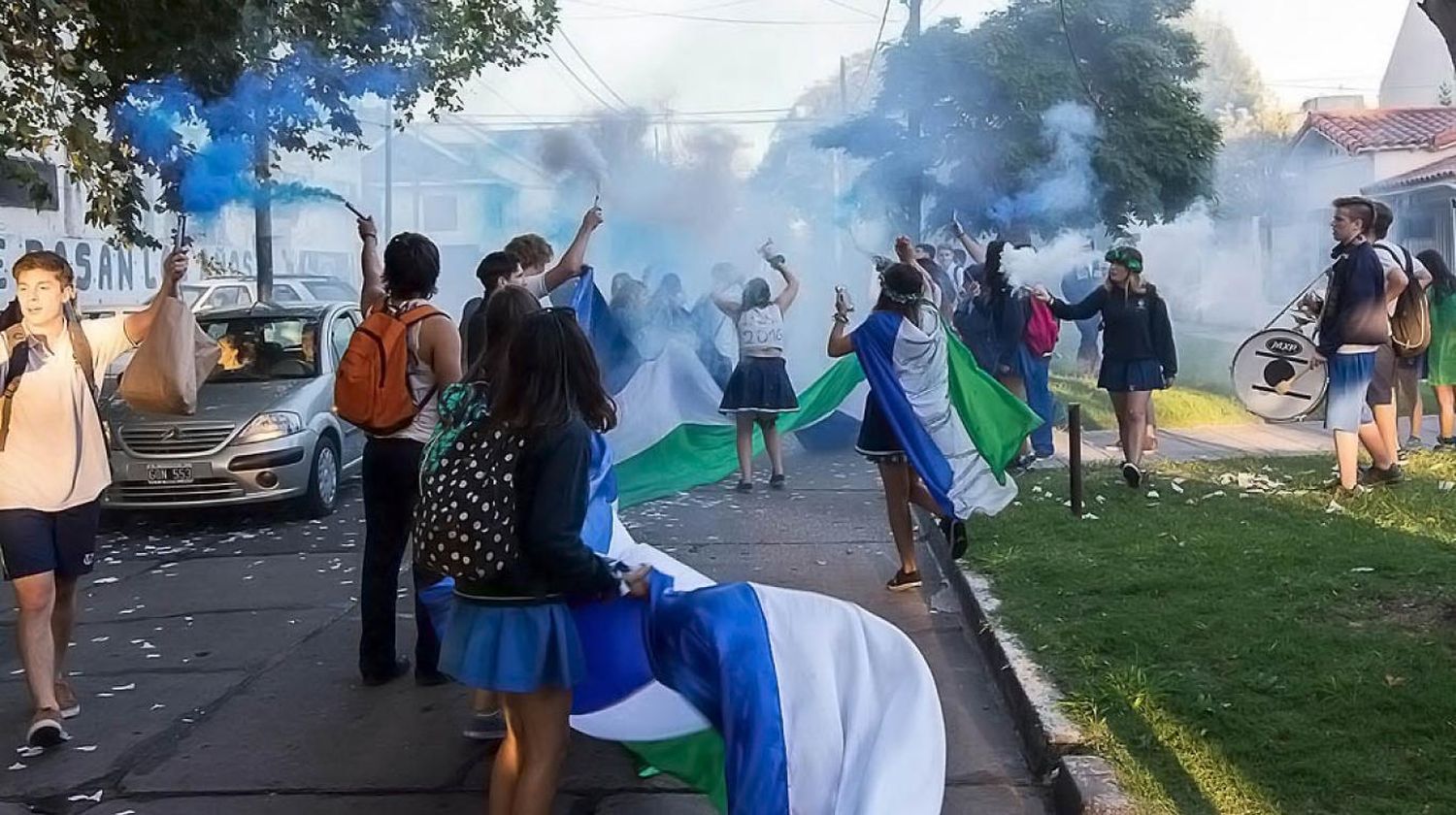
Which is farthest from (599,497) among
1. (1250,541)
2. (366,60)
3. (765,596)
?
(366,60)

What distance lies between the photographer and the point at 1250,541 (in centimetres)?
743

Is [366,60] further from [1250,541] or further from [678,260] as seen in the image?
[1250,541]

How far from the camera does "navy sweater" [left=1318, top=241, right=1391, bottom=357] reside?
814cm

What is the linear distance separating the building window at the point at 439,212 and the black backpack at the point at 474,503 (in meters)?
12.6

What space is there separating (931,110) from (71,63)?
11.9 metres

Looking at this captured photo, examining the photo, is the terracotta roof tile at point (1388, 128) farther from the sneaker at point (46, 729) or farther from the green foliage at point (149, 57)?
the sneaker at point (46, 729)

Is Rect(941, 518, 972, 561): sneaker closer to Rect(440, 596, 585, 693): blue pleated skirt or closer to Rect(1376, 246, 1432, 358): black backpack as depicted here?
Rect(1376, 246, 1432, 358): black backpack

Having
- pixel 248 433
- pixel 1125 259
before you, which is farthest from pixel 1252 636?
pixel 248 433

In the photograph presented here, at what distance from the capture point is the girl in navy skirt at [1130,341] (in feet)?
30.8

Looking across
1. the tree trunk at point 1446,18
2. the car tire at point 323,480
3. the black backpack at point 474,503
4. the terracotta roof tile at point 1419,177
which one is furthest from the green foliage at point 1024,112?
the black backpack at point 474,503

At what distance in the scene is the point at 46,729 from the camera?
17.0 feet

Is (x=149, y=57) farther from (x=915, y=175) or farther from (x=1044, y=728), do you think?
(x=915, y=175)

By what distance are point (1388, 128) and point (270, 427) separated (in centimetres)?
2414

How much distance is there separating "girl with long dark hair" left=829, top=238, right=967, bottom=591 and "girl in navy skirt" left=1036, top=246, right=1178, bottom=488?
2458mm
